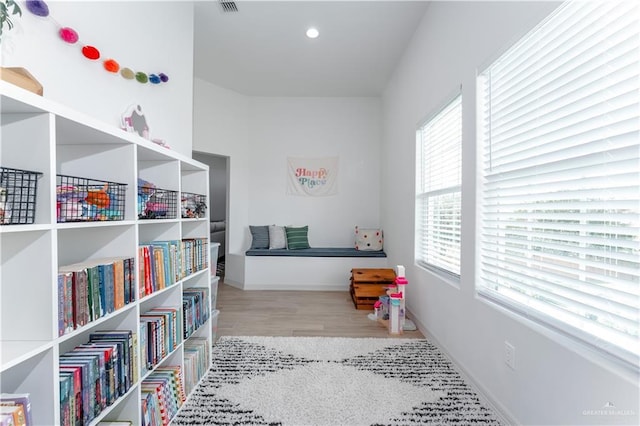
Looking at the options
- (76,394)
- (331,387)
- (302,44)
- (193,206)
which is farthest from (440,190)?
(76,394)

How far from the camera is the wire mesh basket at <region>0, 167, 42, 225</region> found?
0.82 metres

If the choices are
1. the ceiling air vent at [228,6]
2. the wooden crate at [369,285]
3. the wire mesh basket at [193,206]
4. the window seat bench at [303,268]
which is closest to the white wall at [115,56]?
the ceiling air vent at [228,6]

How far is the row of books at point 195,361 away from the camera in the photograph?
183 cm

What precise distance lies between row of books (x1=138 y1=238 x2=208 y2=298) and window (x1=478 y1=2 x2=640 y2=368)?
1.82 meters

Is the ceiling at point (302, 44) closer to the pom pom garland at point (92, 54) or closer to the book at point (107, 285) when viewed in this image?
the pom pom garland at point (92, 54)

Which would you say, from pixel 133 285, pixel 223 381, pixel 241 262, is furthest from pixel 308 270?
pixel 133 285

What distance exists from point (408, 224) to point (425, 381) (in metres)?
1.66

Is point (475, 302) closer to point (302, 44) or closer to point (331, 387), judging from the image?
point (331, 387)

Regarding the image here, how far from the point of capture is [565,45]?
1246mm

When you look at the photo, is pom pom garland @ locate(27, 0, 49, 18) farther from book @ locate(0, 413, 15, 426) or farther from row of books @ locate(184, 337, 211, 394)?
row of books @ locate(184, 337, 211, 394)

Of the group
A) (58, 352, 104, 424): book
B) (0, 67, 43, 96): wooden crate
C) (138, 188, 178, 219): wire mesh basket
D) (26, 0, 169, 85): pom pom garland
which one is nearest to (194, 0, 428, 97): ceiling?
(26, 0, 169, 85): pom pom garland

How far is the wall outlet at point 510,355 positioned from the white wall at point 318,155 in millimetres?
3344

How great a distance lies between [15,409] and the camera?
0.81 m

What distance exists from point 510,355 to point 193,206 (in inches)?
80.0
